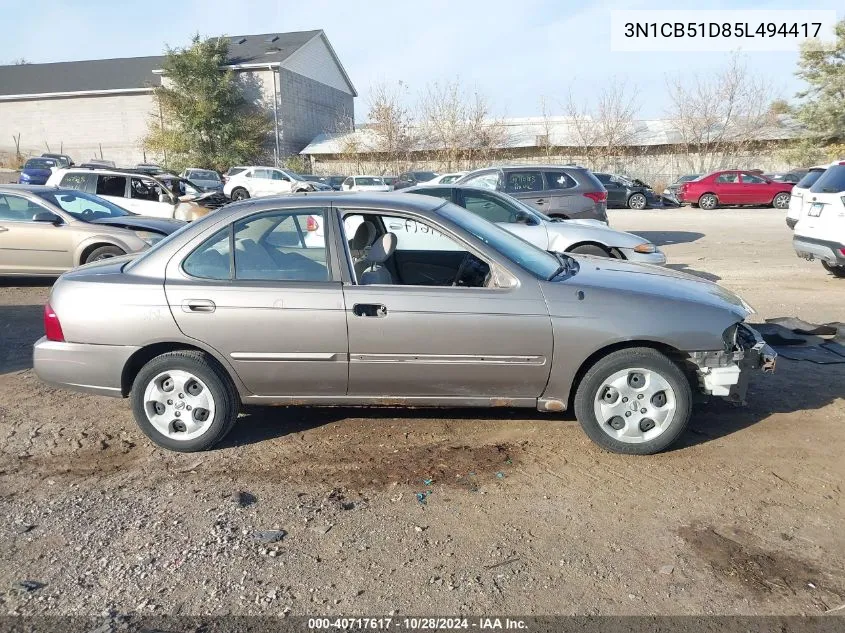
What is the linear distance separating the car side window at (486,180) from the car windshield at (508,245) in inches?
304

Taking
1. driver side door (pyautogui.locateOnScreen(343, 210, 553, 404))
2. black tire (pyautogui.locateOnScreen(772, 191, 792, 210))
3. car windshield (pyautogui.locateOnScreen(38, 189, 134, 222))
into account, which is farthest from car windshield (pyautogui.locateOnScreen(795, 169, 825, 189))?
black tire (pyautogui.locateOnScreen(772, 191, 792, 210))

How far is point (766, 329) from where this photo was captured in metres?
6.97

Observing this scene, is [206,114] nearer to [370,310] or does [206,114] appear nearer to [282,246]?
[282,246]

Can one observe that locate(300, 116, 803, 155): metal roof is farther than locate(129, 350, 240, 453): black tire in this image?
Yes

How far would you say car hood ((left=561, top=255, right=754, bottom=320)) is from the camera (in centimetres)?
432

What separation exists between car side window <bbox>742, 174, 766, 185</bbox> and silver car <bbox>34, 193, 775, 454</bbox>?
2588cm

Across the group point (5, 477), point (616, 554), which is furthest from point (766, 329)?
point (5, 477)

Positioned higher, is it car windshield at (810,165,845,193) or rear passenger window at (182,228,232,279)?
car windshield at (810,165,845,193)

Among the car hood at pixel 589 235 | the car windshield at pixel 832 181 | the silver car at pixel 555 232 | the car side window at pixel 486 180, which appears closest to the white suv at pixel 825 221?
the car windshield at pixel 832 181

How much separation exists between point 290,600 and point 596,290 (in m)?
2.52

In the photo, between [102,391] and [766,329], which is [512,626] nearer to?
[102,391]

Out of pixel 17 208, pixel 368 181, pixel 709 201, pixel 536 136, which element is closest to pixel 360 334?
pixel 17 208

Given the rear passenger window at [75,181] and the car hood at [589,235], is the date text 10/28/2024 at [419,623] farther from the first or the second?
the rear passenger window at [75,181]

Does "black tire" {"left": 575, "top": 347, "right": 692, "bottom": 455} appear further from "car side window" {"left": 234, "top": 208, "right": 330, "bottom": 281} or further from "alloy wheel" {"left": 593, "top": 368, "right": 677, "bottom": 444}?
"car side window" {"left": 234, "top": 208, "right": 330, "bottom": 281}
